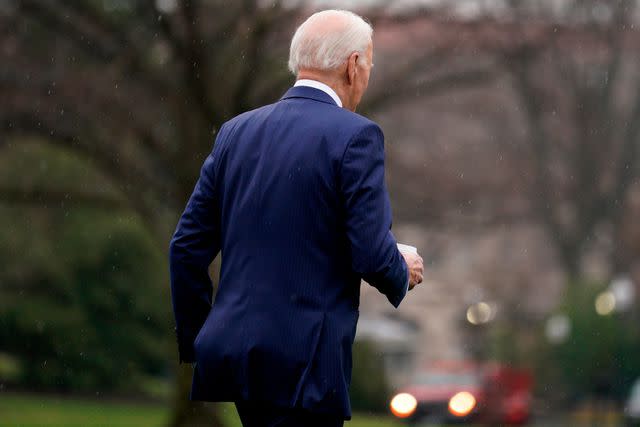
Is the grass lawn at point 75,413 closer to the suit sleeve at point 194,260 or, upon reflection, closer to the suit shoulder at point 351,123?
the suit sleeve at point 194,260

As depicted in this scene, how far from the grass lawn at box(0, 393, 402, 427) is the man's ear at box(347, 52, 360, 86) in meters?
12.2

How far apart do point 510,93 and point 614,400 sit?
26.5 feet

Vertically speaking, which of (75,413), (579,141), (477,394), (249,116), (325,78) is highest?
(325,78)

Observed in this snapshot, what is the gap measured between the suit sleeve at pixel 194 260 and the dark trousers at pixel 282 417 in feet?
0.87

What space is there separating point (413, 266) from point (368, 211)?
1.05 feet

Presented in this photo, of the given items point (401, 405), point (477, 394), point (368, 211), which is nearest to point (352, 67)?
point (368, 211)

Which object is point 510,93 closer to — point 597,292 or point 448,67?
point 597,292

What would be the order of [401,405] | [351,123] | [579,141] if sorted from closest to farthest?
[351,123] → [401,405] → [579,141]

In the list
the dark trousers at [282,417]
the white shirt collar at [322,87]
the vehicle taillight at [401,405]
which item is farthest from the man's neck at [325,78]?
the vehicle taillight at [401,405]

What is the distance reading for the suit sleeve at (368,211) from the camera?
2908mm

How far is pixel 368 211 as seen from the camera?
115 inches

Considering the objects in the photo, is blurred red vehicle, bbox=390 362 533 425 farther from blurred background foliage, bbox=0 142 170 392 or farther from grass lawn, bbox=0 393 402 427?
blurred background foliage, bbox=0 142 170 392

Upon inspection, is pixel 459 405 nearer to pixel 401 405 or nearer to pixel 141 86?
pixel 401 405

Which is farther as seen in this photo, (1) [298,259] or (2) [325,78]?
(2) [325,78]
